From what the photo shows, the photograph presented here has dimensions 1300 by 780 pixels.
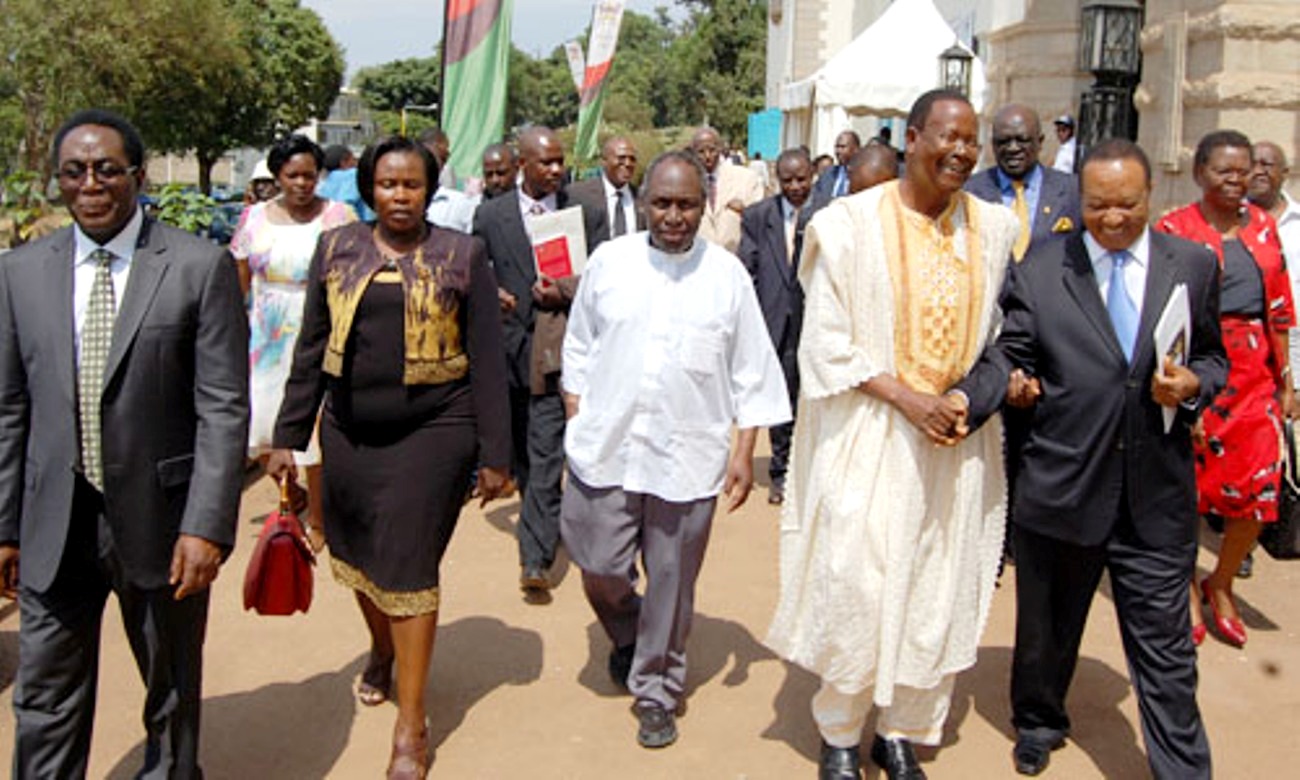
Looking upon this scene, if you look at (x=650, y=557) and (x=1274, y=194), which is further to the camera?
(x=1274, y=194)

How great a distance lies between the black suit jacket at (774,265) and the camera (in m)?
7.50

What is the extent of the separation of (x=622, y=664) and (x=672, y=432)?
1.03 metres

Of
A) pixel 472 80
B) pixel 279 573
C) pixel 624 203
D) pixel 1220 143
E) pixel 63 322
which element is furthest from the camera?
pixel 472 80

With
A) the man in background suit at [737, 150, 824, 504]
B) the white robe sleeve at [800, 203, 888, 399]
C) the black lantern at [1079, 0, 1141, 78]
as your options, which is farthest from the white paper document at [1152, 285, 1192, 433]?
the black lantern at [1079, 0, 1141, 78]

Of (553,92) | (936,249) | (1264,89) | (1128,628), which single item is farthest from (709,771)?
(553,92)

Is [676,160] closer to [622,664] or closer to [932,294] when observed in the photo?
[932,294]

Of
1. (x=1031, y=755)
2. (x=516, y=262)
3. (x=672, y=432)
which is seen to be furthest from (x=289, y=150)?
(x=1031, y=755)

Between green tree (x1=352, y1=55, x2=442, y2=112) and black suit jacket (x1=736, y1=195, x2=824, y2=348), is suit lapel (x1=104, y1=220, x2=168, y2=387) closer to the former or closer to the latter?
black suit jacket (x1=736, y1=195, x2=824, y2=348)

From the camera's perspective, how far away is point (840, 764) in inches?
155

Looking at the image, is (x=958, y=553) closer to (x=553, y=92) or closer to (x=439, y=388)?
(x=439, y=388)

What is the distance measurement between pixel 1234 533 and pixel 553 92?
3960 inches

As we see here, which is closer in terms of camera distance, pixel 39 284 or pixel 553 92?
pixel 39 284

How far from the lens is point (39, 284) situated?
3250 millimetres

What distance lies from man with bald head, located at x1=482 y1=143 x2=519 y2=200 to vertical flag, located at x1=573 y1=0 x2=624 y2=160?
8.23 m
